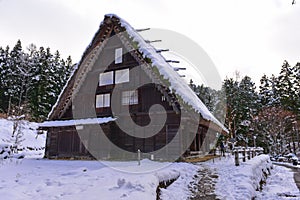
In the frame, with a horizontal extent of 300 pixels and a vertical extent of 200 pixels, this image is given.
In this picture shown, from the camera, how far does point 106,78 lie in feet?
57.5

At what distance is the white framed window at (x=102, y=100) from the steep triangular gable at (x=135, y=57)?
211cm

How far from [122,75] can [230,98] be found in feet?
81.9

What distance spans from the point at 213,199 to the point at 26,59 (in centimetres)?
3909

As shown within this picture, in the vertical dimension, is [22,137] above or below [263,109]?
below

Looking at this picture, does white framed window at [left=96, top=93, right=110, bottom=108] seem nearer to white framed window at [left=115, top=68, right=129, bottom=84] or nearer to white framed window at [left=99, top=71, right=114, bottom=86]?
white framed window at [left=99, top=71, right=114, bottom=86]

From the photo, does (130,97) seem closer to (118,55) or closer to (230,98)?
(118,55)

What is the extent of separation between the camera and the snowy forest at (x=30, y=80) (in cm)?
3381

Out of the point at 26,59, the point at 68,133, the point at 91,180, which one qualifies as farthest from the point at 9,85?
the point at 91,180

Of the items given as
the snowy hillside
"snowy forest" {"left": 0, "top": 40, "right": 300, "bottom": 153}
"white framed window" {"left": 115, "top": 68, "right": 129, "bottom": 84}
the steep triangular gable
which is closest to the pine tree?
"snowy forest" {"left": 0, "top": 40, "right": 300, "bottom": 153}

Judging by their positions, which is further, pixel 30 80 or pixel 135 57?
pixel 30 80

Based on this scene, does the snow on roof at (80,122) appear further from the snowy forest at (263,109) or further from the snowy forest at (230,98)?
the snowy forest at (263,109)

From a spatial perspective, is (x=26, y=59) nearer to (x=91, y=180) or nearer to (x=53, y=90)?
(x=53, y=90)


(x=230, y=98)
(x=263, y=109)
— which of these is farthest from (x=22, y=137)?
(x=263, y=109)

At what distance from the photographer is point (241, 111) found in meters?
35.6
